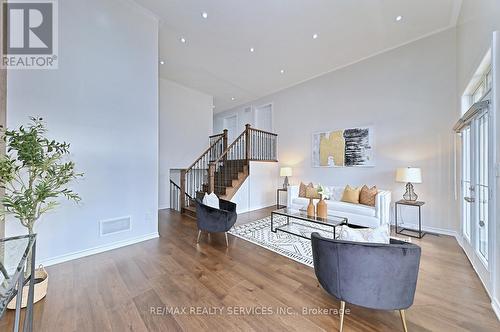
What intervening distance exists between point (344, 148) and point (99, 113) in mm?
5270

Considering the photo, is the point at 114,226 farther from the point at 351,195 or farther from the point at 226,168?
the point at 351,195

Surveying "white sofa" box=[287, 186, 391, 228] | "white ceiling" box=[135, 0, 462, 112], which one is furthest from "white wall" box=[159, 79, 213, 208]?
"white sofa" box=[287, 186, 391, 228]

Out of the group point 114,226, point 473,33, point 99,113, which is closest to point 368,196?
point 473,33

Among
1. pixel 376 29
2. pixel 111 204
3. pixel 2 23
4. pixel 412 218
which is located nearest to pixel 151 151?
pixel 111 204

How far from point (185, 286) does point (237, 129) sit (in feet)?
23.9

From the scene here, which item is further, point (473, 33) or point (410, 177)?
point (410, 177)

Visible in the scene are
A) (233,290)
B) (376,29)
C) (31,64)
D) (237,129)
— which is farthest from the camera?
(237,129)

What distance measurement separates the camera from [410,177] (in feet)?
12.7

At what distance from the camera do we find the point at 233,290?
220 cm

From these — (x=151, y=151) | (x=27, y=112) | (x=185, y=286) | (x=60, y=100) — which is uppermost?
(x=60, y=100)

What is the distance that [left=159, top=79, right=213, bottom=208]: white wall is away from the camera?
6637mm

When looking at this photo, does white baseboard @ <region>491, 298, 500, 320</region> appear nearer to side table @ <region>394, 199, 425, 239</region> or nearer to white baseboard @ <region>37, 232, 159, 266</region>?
side table @ <region>394, 199, 425, 239</region>

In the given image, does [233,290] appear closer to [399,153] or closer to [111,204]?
[111,204]

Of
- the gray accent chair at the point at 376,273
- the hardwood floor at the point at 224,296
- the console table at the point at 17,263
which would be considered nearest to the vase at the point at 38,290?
the hardwood floor at the point at 224,296
